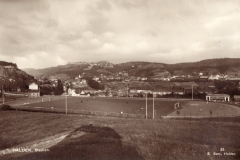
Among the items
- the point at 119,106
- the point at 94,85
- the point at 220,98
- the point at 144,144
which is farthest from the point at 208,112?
the point at 94,85

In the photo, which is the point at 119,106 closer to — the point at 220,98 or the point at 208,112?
the point at 208,112

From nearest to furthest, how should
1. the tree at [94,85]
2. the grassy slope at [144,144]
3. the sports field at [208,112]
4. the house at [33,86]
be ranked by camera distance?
the grassy slope at [144,144] < the sports field at [208,112] < the house at [33,86] < the tree at [94,85]

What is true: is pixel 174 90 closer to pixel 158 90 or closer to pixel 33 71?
pixel 158 90

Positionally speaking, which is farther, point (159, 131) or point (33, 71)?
point (33, 71)

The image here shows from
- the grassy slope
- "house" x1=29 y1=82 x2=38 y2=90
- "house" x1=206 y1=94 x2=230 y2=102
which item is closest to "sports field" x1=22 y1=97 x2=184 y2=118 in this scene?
"house" x1=206 y1=94 x2=230 y2=102

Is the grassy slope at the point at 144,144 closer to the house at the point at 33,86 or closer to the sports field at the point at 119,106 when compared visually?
the sports field at the point at 119,106

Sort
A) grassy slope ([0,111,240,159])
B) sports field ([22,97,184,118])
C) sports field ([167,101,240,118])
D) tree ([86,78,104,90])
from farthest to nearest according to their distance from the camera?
tree ([86,78,104,90]), sports field ([22,97,184,118]), sports field ([167,101,240,118]), grassy slope ([0,111,240,159])

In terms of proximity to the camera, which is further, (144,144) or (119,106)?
(119,106)

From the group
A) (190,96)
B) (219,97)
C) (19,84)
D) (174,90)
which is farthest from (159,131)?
(19,84)

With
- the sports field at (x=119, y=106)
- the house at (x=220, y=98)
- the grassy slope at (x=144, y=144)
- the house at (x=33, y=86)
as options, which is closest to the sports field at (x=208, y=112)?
the sports field at (x=119, y=106)

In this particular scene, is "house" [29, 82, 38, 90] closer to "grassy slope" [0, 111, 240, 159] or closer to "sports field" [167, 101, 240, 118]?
"sports field" [167, 101, 240, 118]

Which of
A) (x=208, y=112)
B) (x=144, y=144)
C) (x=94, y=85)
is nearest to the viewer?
(x=144, y=144)
